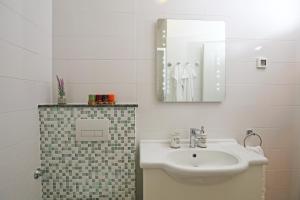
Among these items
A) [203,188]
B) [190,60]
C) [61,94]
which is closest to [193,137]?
[203,188]

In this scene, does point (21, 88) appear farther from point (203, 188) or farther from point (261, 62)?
point (261, 62)

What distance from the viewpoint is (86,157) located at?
1.24 m

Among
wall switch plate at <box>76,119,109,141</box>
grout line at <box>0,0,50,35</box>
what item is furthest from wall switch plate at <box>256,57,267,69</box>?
grout line at <box>0,0,50,35</box>

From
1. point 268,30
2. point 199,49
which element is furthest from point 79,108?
point 268,30

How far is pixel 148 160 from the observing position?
3.59 ft

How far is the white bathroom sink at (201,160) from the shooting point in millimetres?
1011

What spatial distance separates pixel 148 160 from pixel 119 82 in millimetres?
610

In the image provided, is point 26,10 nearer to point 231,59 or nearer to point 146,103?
point 146,103

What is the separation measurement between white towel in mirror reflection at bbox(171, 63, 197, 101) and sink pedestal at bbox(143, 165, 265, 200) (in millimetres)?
591

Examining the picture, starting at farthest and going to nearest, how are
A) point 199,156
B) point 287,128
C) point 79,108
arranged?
point 287,128 < point 199,156 < point 79,108

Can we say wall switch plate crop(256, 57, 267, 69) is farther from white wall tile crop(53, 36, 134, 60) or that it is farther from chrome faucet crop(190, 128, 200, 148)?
white wall tile crop(53, 36, 134, 60)

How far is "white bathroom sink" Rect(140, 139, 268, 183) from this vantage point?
1.01 meters

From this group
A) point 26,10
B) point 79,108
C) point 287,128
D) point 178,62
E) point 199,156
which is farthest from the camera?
point 287,128

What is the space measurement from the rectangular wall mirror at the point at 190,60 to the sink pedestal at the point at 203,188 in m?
0.56
